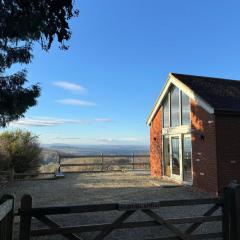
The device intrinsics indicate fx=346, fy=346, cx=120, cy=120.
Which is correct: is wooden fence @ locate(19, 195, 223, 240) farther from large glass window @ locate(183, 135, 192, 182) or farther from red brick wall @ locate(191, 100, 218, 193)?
large glass window @ locate(183, 135, 192, 182)

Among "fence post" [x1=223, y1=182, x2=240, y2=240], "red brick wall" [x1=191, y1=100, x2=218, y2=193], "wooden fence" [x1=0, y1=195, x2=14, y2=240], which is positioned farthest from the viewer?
"red brick wall" [x1=191, y1=100, x2=218, y2=193]

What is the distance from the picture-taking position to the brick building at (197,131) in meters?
12.8

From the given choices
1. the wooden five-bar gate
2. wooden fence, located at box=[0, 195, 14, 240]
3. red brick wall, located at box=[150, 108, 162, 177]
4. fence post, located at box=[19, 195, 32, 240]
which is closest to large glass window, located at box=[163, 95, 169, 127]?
red brick wall, located at box=[150, 108, 162, 177]

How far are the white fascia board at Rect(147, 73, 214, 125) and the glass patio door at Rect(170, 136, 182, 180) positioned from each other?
2.27m

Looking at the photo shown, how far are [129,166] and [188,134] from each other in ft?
38.0

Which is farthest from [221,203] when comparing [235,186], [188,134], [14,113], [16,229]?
[188,134]

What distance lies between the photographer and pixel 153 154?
63.2 ft

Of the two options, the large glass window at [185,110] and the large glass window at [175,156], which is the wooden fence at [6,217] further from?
the large glass window at [175,156]

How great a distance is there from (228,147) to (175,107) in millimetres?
4249

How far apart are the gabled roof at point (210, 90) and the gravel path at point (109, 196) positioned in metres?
3.39

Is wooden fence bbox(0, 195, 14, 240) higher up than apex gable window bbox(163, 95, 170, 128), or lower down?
lower down

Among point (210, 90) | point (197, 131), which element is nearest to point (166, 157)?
point (197, 131)

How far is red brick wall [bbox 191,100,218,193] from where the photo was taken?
12.9 metres

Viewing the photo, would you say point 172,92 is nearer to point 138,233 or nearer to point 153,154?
point 153,154
